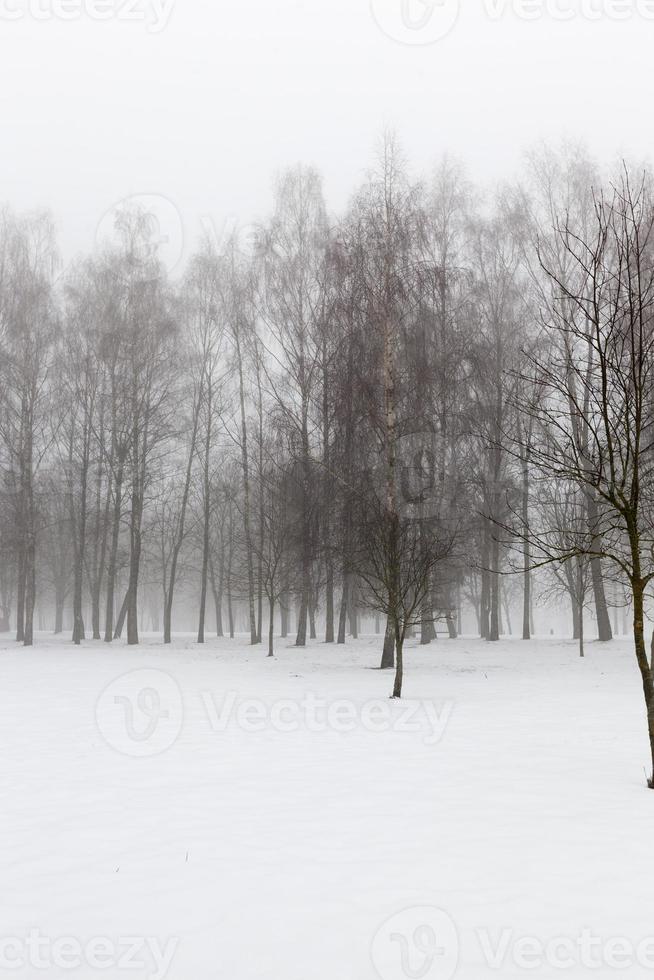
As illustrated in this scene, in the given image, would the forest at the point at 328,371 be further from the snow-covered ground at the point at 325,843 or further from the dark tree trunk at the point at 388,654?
the snow-covered ground at the point at 325,843

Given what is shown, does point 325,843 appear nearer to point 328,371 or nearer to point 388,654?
point 388,654

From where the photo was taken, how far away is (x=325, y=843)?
189 inches

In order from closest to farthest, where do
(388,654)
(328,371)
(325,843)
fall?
(325,843)
(388,654)
(328,371)

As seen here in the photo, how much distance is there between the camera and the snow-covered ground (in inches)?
135

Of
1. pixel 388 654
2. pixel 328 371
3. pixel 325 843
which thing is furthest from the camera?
pixel 328 371

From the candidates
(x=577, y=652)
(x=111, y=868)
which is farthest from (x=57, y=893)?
(x=577, y=652)

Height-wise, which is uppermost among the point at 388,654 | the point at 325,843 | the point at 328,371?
the point at 328,371

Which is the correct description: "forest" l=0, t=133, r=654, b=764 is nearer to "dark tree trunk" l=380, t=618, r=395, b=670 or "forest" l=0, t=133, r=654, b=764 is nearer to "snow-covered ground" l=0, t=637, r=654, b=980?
"dark tree trunk" l=380, t=618, r=395, b=670

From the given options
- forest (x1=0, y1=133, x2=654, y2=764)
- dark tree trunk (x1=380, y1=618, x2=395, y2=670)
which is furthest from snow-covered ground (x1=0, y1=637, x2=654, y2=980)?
forest (x1=0, y1=133, x2=654, y2=764)

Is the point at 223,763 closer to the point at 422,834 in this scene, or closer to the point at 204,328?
the point at 422,834

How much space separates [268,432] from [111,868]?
70.0 ft

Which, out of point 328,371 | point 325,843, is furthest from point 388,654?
point 325,843

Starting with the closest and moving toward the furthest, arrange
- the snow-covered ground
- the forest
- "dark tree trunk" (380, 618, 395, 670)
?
the snow-covered ground < "dark tree trunk" (380, 618, 395, 670) < the forest

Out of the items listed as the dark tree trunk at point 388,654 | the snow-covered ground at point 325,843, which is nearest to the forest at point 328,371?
the dark tree trunk at point 388,654
